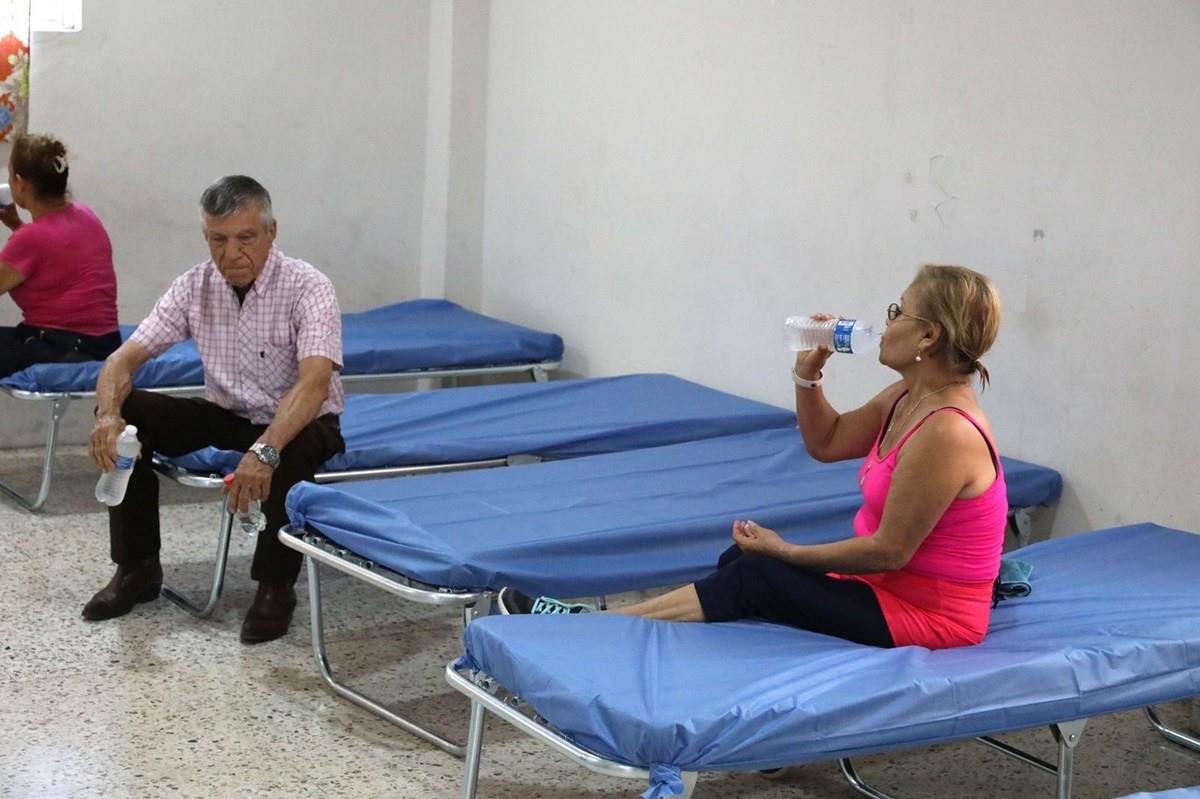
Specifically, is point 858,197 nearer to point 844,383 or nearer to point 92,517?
point 844,383

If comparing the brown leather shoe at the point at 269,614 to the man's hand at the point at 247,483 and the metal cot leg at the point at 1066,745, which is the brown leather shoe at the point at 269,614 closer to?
the man's hand at the point at 247,483

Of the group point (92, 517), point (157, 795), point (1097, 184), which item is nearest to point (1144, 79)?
point (1097, 184)

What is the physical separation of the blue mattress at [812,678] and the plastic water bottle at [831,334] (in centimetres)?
61

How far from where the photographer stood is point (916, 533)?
8.78 feet

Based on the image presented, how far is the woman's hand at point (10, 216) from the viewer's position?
513cm

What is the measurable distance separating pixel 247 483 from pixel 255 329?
49cm

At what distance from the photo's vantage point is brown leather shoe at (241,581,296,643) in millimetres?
3795

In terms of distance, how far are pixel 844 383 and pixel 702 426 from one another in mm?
448

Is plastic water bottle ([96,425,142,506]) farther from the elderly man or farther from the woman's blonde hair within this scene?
the woman's blonde hair

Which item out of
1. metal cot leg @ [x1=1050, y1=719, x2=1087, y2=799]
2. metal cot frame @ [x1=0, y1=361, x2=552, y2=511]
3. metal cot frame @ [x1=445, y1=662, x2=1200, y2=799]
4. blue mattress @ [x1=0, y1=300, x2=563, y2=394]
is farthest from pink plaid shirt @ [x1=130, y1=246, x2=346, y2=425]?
metal cot leg @ [x1=1050, y1=719, x2=1087, y2=799]

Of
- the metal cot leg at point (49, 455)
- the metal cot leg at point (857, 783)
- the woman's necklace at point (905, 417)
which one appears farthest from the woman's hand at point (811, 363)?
the metal cot leg at point (49, 455)

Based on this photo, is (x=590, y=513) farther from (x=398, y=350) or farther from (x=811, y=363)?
(x=398, y=350)

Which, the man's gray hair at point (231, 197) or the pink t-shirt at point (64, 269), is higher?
the man's gray hair at point (231, 197)

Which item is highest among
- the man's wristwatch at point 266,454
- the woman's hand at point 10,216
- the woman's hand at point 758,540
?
the woman's hand at point 10,216
